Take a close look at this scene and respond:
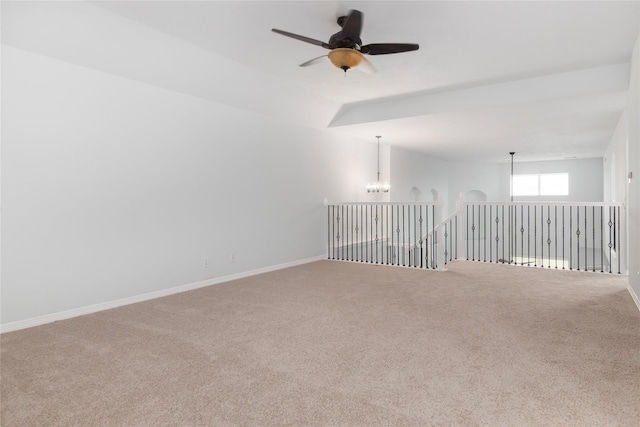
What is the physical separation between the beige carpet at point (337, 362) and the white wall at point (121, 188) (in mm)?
517

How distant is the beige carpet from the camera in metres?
2.08

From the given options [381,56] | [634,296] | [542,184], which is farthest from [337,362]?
[542,184]

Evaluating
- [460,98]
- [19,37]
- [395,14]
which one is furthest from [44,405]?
[460,98]

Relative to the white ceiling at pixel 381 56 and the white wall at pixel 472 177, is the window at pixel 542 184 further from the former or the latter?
the white ceiling at pixel 381 56

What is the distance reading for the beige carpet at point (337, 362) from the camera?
208 cm

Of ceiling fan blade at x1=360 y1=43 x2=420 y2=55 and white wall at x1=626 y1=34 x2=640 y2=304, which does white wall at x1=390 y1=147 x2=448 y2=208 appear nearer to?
white wall at x1=626 y1=34 x2=640 y2=304

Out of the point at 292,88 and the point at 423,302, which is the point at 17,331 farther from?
the point at 292,88

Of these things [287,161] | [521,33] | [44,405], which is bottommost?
[44,405]

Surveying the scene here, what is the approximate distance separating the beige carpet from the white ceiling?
2859 mm

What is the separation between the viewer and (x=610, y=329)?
3346 mm

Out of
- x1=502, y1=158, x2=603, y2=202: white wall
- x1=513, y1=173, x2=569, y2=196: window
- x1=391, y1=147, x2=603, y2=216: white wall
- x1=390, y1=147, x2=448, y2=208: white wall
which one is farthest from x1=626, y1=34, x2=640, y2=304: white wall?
x1=513, y1=173, x2=569, y2=196: window

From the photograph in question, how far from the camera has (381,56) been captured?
4.70 m

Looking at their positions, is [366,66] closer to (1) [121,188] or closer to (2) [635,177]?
(1) [121,188]

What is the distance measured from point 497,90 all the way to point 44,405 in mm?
6509
